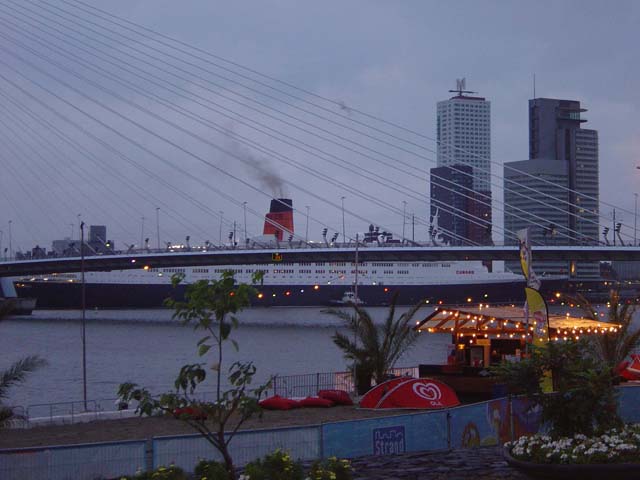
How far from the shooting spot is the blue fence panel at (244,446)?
9.01 meters

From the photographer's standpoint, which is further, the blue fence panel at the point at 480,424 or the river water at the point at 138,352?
the river water at the point at 138,352

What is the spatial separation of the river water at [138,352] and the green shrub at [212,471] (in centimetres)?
1716

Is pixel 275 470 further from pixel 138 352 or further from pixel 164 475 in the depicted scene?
pixel 138 352

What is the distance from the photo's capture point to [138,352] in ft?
128

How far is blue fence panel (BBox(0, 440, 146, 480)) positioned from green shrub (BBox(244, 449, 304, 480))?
6.81ft

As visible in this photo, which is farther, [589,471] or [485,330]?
[485,330]

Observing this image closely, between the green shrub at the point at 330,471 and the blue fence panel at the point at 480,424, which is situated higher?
the green shrub at the point at 330,471

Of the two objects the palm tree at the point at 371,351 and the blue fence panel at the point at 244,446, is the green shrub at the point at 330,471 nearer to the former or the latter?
the blue fence panel at the point at 244,446

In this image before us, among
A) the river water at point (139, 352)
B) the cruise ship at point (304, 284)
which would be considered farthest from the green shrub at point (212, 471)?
the cruise ship at point (304, 284)

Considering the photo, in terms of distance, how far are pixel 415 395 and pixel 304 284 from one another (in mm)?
64937

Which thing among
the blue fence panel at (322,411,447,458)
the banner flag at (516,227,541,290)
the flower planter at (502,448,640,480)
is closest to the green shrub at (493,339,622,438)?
the flower planter at (502,448,640,480)

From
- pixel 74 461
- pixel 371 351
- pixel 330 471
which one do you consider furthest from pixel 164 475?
pixel 371 351

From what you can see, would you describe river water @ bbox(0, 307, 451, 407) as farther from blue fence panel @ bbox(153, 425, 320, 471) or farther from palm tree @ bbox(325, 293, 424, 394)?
blue fence panel @ bbox(153, 425, 320, 471)

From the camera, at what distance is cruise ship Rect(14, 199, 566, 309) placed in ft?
261
